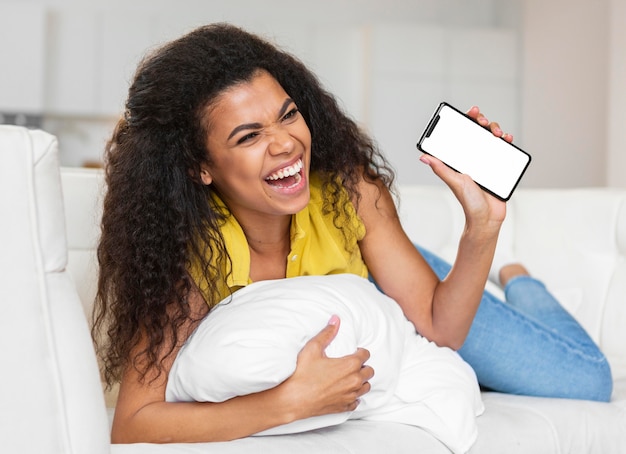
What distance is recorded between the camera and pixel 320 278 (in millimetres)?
1312

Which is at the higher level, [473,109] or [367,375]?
[473,109]

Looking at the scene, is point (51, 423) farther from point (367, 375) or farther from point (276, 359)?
point (367, 375)

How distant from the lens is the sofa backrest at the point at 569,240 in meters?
2.04

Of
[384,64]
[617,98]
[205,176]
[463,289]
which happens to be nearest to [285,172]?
[205,176]

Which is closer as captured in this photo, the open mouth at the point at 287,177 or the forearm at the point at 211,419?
the forearm at the point at 211,419

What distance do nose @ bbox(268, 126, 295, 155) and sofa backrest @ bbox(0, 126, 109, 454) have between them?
18.6 inches

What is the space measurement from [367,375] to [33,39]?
14.5ft

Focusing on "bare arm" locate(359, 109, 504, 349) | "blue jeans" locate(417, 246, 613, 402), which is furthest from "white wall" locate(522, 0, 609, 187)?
"bare arm" locate(359, 109, 504, 349)

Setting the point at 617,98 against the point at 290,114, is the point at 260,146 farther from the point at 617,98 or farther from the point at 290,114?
the point at 617,98

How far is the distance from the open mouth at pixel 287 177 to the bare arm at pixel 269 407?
254mm

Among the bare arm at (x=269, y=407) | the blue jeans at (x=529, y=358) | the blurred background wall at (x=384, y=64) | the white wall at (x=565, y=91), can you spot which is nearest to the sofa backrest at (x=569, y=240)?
the blue jeans at (x=529, y=358)

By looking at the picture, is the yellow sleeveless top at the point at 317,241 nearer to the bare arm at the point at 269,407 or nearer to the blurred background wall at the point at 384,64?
the bare arm at the point at 269,407

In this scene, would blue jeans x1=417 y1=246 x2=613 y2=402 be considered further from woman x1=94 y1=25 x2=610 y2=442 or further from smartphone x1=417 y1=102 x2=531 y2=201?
smartphone x1=417 y1=102 x2=531 y2=201

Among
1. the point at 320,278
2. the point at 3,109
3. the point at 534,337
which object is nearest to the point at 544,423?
the point at 534,337
